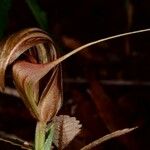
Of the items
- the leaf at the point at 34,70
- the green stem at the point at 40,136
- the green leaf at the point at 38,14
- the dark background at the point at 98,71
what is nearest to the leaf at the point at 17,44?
the leaf at the point at 34,70

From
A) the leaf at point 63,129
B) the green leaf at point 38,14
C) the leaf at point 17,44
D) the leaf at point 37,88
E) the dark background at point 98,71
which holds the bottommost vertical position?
the dark background at point 98,71

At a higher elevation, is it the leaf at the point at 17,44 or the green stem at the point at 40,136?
the leaf at the point at 17,44

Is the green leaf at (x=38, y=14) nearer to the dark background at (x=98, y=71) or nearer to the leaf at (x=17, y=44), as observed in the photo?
the dark background at (x=98, y=71)

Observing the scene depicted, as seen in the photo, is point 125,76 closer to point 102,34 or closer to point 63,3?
point 102,34

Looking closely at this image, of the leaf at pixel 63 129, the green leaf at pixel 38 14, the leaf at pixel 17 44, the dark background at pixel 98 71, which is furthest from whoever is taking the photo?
the dark background at pixel 98 71

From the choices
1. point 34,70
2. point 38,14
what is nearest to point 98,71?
point 38,14

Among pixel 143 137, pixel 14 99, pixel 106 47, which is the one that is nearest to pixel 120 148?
pixel 143 137

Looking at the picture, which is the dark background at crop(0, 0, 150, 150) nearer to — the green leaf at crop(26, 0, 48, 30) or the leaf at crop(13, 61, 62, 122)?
the green leaf at crop(26, 0, 48, 30)

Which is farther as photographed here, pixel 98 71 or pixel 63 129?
pixel 98 71

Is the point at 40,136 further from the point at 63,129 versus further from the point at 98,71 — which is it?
the point at 98,71
